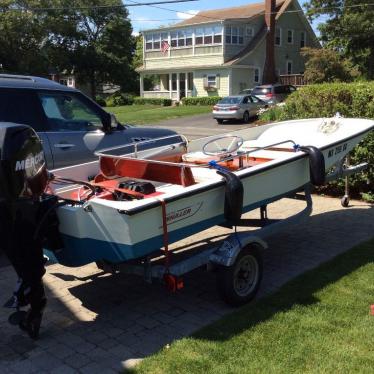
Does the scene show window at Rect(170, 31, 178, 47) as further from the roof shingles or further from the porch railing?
the porch railing

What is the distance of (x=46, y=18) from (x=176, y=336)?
53361mm

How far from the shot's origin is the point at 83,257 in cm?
413

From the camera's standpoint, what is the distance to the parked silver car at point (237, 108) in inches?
1092

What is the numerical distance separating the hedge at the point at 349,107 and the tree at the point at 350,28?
2784cm

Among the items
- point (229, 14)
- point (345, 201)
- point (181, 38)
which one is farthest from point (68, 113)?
point (229, 14)

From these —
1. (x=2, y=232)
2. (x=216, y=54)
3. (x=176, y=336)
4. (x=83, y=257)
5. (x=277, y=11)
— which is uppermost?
(x=277, y=11)

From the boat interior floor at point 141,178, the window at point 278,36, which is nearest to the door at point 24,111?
the boat interior floor at point 141,178

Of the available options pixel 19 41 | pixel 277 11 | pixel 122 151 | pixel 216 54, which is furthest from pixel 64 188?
pixel 19 41

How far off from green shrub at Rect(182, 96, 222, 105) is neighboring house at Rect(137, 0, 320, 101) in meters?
2.31

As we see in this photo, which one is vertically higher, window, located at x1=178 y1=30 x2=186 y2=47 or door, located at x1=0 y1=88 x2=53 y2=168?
window, located at x1=178 y1=30 x2=186 y2=47

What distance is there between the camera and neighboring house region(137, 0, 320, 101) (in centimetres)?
4222

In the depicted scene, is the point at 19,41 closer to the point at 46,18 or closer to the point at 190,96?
the point at 46,18

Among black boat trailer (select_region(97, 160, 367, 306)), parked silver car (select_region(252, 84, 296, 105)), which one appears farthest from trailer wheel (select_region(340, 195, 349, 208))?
parked silver car (select_region(252, 84, 296, 105))

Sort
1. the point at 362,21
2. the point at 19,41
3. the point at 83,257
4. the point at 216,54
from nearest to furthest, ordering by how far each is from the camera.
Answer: the point at 83,257
the point at 362,21
the point at 216,54
the point at 19,41
